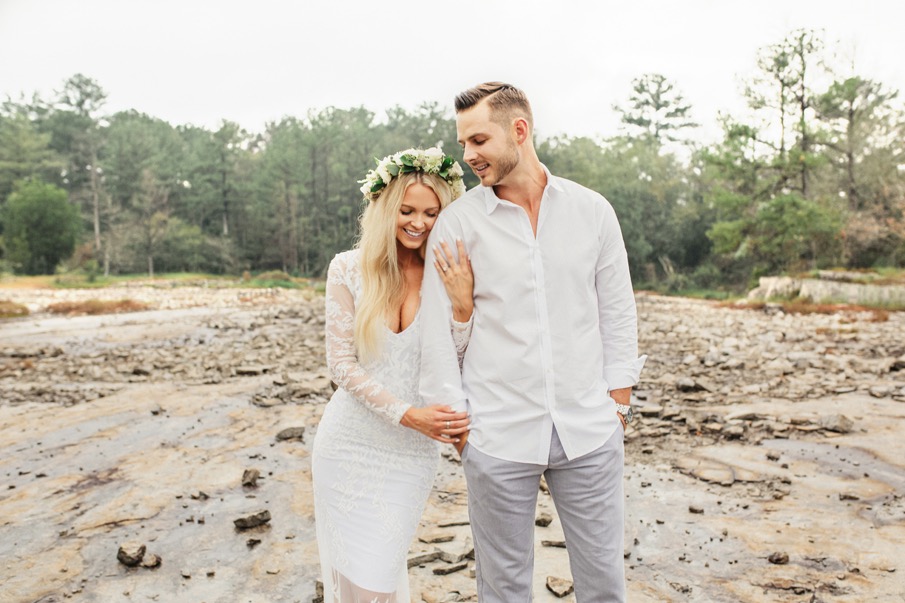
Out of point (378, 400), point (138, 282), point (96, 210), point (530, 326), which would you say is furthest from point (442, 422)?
point (96, 210)

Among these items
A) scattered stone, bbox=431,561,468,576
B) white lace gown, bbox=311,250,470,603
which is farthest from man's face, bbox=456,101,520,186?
scattered stone, bbox=431,561,468,576

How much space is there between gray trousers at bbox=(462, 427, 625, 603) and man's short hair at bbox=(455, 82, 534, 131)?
3.57 feet

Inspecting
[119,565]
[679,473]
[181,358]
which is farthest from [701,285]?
[119,565]

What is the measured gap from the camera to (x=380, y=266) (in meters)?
2.61

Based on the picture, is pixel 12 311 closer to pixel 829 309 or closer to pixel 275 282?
pixel 275 282

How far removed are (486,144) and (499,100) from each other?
0.15 metres

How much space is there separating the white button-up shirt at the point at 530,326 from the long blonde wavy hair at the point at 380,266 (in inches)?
7.9

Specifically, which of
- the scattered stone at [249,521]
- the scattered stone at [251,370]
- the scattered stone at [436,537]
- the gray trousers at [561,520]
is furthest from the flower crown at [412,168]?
the scattered stone at [251,370]

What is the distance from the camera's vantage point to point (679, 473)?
576 cm

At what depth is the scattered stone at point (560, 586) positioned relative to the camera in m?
3.67

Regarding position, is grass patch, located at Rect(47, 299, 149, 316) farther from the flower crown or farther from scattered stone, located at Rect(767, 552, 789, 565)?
scattered stone, located at Rect(767, 552, 789, 565)

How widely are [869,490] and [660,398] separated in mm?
3361

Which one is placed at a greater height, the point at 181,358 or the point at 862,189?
the point at 862,189

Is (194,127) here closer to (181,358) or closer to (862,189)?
(862,189)
